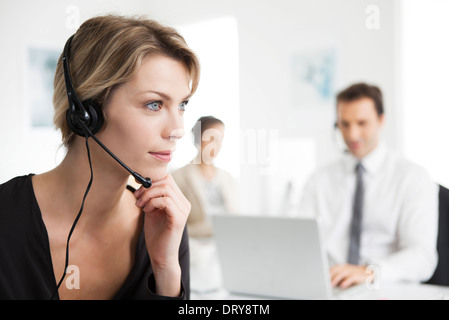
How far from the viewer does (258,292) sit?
1.33m

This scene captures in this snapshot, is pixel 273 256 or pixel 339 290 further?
pixel 339 290

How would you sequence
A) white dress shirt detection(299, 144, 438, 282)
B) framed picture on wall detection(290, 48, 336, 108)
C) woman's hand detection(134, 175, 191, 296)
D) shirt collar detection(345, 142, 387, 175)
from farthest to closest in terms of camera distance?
framed picture on wall detection(290, 48, 336, 108) → shirt collar detection(345, 142, 387, 175) → white dress shirt detection(299, 144, 438, 282) → woman's hand detection(134, 175, 191, 296)

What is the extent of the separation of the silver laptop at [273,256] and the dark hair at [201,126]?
0.38m

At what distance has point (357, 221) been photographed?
1.94 meters

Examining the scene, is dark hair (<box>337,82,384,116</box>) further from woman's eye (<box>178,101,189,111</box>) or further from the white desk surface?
woman's eye (<box>178,101,189,111</box>)

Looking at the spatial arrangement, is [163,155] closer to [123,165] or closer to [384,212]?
[123,165]

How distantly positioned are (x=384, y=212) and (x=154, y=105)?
→ 1388 millimetres

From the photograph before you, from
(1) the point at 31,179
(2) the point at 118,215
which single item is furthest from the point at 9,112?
(2) the point at 118,215

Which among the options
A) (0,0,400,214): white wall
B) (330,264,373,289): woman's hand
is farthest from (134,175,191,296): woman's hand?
(330,264,373,289): woman's hand

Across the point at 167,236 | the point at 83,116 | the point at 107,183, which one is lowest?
the point at 167,236

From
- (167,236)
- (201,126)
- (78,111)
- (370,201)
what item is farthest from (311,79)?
(78,111)

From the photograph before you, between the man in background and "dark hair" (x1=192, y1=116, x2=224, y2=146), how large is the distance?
95 cm

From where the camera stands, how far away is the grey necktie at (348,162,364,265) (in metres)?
1.89
